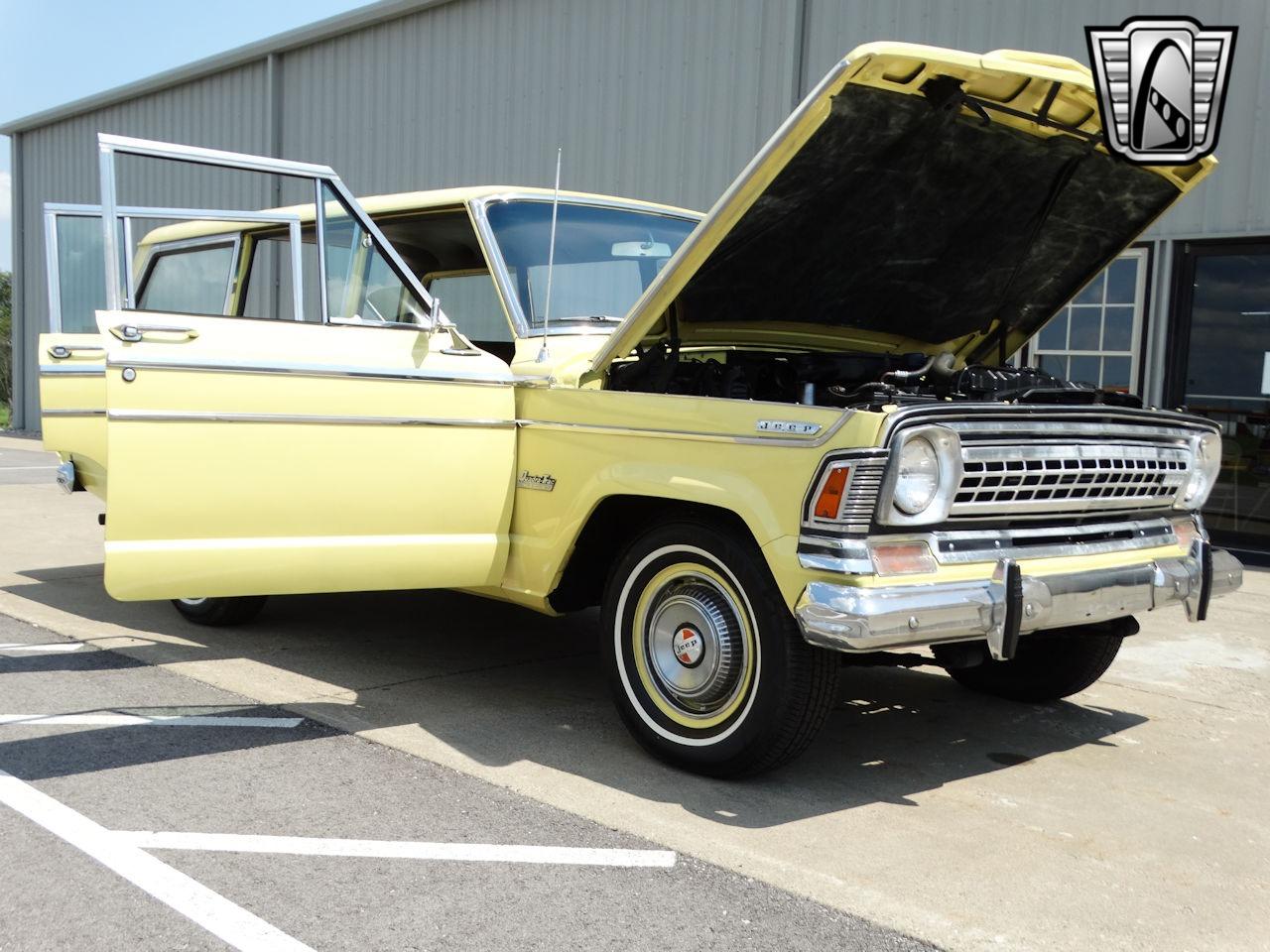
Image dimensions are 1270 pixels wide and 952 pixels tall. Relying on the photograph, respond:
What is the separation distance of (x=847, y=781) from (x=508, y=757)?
43.9 inches

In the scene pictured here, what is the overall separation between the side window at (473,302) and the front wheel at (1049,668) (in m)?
2.32

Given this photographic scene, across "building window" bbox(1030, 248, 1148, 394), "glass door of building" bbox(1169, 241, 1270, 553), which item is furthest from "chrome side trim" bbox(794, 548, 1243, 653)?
"building window" bbox(1030, 248, 1148, 394)

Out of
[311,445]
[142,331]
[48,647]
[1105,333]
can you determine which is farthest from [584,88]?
[142,331]

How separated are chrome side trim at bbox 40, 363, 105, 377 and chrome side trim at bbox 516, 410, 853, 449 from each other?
2.29 m

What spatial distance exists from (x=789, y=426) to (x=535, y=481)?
1167 mm

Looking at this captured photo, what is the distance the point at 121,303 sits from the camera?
3920 mm

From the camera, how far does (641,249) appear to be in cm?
531

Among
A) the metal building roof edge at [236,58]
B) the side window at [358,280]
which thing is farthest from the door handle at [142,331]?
the metal building roof edge at [236,58]

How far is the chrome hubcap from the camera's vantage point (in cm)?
364

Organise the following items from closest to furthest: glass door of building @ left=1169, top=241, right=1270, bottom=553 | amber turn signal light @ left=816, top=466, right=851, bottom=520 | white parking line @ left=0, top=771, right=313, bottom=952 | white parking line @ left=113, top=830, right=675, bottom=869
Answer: white parking line @ left=0, top=771, right=313, bottom=952 → white parking line @ left=113, top=830, right=675, bottom=869 → amber turn signal light @ left=816, top=466, right=851, bottom=520 → glass door of building @ left=1169, top=241, right=1270, bottom=553

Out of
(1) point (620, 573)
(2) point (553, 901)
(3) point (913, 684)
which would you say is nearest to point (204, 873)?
(2) point (553, 901)

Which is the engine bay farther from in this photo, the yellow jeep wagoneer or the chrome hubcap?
the chrome hubcap

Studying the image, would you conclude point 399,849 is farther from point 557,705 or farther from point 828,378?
point 828,378

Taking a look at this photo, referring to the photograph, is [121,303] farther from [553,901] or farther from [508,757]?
[553,901]
